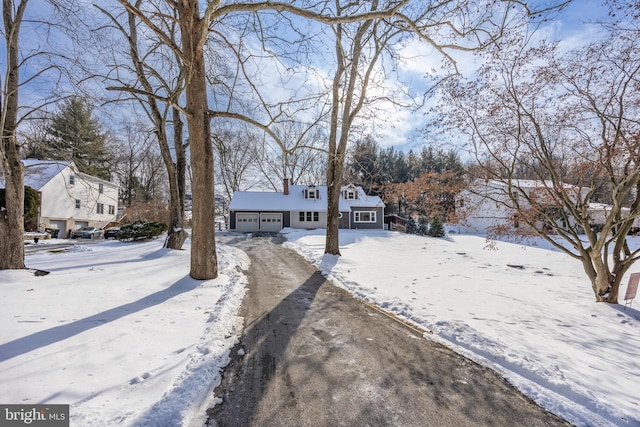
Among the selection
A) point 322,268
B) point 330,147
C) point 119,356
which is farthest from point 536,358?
point 330,147

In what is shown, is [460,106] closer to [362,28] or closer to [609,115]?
[609,115]

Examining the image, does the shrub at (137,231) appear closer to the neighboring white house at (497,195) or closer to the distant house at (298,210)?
the distant house at (298,210)

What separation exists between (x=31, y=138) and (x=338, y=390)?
860 centimetres

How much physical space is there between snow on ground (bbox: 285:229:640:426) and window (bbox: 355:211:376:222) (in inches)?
710

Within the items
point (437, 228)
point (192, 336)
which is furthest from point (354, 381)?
point (437, 228)

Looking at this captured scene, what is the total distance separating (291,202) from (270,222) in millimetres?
2797

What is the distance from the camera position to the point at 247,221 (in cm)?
2734

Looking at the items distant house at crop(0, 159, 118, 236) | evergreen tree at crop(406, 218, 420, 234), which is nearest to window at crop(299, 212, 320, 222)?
evergreen tree at crop(406, 218, 420, 234)

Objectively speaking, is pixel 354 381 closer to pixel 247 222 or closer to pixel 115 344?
pixel 115 344

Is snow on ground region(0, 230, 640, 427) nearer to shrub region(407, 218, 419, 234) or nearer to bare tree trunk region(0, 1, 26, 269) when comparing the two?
bare tree trunk region(0, 1, 26, 269)

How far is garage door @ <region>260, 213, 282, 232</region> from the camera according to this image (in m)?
27.4

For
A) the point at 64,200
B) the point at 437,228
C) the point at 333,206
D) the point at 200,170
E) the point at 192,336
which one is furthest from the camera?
the point at 437,228

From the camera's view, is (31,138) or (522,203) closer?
(31,138)

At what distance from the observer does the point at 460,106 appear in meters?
7.29
